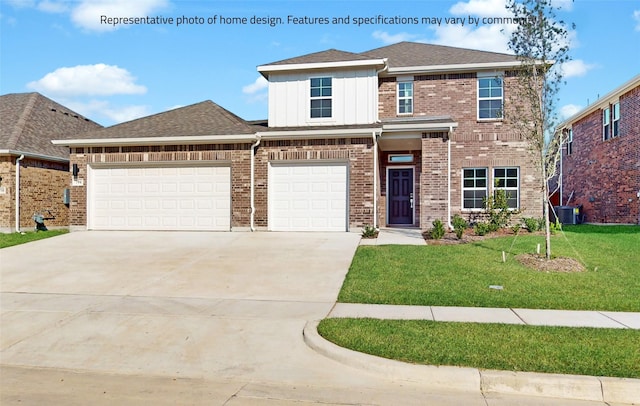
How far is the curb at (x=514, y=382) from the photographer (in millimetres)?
3859

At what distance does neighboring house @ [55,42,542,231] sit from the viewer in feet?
47.3

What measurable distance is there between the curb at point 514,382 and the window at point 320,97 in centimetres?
1196

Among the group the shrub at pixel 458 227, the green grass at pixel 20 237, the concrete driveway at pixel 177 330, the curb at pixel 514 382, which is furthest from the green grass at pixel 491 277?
the green grass at pixel 20 237

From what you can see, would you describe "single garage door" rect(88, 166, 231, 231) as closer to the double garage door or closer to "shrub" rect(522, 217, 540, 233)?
the double garage door

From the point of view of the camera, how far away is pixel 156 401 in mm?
3867

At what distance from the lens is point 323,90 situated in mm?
15461

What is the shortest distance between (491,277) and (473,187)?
8.71 meters

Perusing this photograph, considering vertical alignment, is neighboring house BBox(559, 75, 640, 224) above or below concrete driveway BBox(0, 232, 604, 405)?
above

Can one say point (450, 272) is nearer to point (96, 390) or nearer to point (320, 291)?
point (320, 291)

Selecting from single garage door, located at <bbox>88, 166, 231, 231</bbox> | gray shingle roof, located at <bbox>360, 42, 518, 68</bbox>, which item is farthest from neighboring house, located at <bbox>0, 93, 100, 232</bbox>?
gray shingle roof, located at <bbox>360, 42, 518, 68</bbox>

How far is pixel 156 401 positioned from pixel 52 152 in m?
17.4

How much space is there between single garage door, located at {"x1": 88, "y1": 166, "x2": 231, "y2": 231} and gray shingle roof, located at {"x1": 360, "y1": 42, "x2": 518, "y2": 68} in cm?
762

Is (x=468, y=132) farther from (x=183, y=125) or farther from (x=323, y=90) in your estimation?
(x=183, y=125)

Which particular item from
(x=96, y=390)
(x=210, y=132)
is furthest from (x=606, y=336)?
(x=210, y=132)
